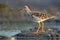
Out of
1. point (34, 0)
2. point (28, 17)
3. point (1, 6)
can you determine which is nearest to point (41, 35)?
point (28, 17)

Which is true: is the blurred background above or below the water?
above

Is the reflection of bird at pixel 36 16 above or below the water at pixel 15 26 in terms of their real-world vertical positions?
above

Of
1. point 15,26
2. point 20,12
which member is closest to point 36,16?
point 20,12

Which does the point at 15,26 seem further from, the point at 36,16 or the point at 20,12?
the point at 36,16

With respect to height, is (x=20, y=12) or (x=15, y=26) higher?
(x=20, y=12)

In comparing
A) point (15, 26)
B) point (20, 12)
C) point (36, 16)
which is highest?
point (20, 12)

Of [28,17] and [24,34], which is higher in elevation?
[28,17]

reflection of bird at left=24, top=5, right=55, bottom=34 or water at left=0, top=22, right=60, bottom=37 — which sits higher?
reflection of bird at left=24, top=5, right=55, bottom=34

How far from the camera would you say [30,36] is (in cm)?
335

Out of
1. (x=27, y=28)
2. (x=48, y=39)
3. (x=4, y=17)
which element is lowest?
(x=48, y=39)

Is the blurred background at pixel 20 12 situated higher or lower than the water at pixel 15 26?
higher

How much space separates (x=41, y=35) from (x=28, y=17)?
15.2 inches

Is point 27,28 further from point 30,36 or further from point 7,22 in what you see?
point 7,22

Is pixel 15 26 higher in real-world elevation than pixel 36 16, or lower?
lower
